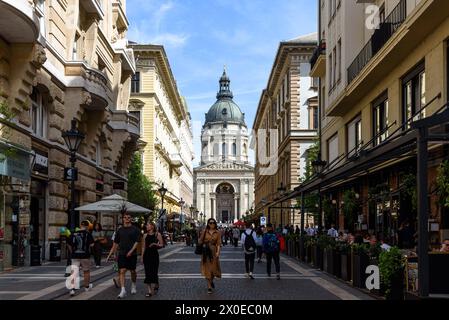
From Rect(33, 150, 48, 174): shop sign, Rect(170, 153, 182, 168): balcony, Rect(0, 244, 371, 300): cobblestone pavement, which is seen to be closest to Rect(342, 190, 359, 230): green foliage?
Rect(0, 244, 371, 300): cobblestone pavement

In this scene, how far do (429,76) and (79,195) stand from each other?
17887 mm

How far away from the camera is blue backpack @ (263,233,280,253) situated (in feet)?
70.3

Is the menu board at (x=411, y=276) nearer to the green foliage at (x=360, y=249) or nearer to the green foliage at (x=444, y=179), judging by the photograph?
the green foliage at (x=444, y=179)

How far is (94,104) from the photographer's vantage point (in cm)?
3262

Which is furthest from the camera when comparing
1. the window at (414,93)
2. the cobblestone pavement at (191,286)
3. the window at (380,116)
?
the window at (380,116)

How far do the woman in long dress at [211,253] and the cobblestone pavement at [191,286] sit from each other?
1.30ft

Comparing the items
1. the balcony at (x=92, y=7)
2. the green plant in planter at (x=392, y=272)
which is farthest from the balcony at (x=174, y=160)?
the green plant in planter at (x=392, y=272)

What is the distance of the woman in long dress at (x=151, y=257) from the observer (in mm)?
15750

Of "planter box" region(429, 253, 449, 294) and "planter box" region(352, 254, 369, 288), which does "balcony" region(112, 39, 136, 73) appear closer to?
"planter box" region(352, 254, 369, 288)

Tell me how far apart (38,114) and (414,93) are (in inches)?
524

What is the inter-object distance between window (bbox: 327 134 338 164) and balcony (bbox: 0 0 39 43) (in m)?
18.4
